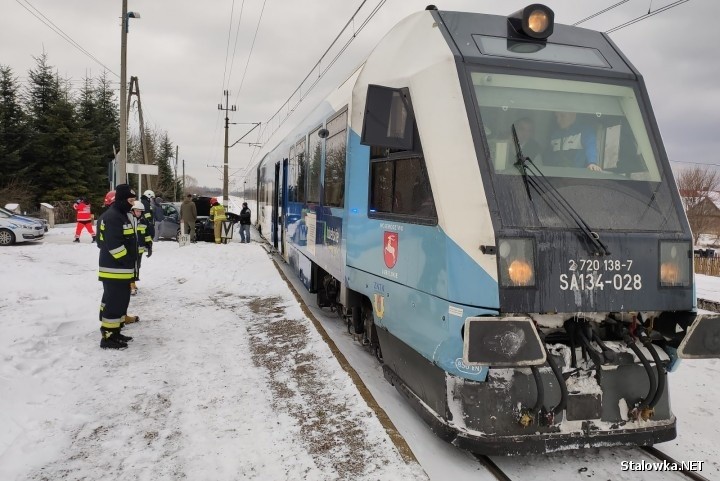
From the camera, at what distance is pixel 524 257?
3.20 m

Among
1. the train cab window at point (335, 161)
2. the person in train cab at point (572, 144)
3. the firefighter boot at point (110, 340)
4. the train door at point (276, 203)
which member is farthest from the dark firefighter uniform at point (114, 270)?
the train door at point (276, 203)

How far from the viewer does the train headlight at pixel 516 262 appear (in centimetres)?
315

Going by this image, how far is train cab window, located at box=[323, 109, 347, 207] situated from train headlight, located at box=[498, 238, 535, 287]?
2640 mm

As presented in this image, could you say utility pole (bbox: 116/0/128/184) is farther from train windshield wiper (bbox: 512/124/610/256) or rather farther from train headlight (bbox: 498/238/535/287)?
train headlight (bbox: 498/238/535/287)

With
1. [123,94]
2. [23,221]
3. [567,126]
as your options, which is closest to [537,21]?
[567,126]

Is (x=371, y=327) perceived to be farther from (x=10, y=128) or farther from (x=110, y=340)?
(x=10, y=128)

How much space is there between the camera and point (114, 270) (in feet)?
19.2

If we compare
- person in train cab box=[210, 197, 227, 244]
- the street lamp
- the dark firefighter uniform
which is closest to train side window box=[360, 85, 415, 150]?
the dark firefighter uniform

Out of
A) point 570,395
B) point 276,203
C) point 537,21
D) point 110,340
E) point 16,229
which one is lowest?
point 110,340

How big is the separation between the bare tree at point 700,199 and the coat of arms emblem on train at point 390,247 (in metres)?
43.6

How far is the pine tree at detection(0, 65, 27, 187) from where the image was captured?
2638 centimetres

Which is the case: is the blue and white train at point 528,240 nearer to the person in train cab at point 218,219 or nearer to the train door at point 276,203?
the train door at point 276,203

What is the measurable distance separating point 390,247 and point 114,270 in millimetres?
3556

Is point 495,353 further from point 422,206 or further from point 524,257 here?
point 422,206
